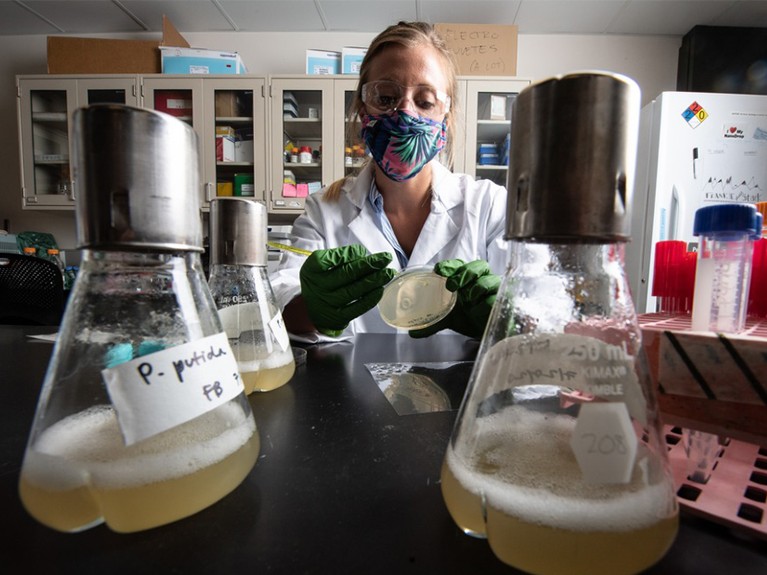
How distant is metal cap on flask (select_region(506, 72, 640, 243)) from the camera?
19 centimetres

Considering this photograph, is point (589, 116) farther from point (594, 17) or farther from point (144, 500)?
point (594, 17)

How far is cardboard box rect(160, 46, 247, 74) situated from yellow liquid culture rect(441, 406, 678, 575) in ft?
8.82

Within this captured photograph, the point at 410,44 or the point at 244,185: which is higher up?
the point at 410,44

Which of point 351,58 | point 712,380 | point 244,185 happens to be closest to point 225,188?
point 244,185

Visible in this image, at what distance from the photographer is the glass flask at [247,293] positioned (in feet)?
1.42

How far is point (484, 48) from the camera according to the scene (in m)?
2.22

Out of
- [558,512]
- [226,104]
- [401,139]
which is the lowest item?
[558,512]

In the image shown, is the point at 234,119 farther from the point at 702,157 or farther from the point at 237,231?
the point at 702,157

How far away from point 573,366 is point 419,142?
94 cm

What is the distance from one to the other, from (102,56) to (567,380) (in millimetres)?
3066

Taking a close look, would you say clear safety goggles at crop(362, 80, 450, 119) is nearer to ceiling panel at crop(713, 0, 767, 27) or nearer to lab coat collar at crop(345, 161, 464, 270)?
lab coat collar at crop(345, 161, 464, 270)

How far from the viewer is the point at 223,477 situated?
23 centimetres

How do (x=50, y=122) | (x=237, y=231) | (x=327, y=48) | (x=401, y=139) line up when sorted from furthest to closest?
1. (x=327, y=48)
2. (x=50, y=122)
3. (x=401, y=139)
4. (x=237, y=231)

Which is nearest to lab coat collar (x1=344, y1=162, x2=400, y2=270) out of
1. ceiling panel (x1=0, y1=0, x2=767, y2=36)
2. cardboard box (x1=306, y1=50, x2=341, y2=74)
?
cardboard box (x1=306, y1=50, x2=341, y2=74)
